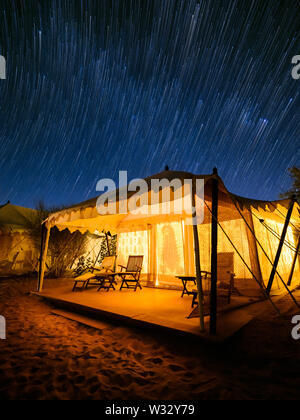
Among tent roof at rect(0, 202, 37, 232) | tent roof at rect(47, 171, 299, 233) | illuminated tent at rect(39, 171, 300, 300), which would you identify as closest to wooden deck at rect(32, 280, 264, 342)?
illuminated tent at rect(39, 171, 300, 300)

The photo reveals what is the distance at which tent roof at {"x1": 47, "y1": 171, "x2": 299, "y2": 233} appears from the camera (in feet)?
11.6

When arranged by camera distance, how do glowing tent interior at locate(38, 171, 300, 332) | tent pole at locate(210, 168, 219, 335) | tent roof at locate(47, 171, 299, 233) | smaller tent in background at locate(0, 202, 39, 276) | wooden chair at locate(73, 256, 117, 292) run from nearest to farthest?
tent pole at locate(210, 168, 219, 335)
tent roof at locate(47, 171, 299, 233)
glowing tent interior at locate(38, 171, 300, 332)
wooden chair at locate(73, 256, 117, 292)
smaller tent in background at locate(0, 202, 39, 276)

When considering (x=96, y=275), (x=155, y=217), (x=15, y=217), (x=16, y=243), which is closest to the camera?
(x=96, y=275)

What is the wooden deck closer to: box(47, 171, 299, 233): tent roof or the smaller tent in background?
box(47, 171, 299, 233): tent roof

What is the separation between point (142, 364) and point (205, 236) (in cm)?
430

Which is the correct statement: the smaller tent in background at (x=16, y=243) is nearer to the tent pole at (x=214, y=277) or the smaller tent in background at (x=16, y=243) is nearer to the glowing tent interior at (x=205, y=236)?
the glowing tent interior at (x=205, y=236)

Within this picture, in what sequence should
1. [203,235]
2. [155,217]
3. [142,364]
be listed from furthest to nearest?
[155,217] → [203,235] → [142,364]

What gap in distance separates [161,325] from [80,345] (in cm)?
115

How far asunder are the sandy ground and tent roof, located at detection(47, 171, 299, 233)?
205 centimetres

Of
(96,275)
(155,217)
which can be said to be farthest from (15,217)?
(155,217)

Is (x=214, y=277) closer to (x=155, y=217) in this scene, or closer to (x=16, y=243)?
(x=155, y=217)

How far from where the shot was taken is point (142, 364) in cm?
233
